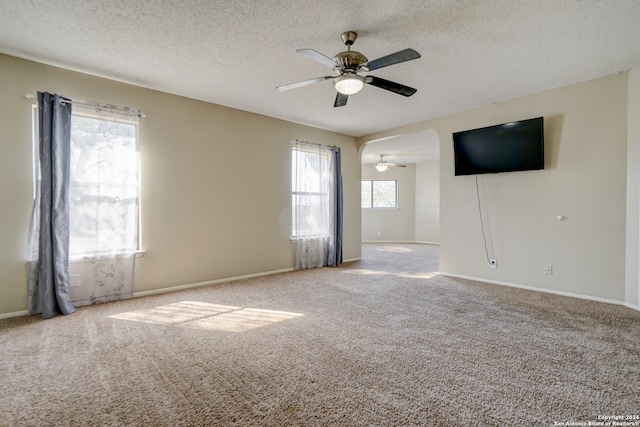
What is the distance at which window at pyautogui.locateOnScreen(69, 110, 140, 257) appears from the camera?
3.43 metres

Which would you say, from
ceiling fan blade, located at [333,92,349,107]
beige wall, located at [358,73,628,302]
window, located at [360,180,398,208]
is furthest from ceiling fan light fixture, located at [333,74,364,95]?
window, located at [360,180,398,208]

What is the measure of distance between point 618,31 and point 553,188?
6.22 feet

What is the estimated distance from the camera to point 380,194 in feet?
34.0

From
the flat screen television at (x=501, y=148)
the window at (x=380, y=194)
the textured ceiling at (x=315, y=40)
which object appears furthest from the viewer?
the window at (x=380, y=194)

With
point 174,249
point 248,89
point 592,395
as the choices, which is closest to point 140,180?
point 174,249

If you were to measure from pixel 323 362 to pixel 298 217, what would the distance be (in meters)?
3.48

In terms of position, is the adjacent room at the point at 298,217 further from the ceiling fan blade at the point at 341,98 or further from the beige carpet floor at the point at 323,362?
the ceiling fan blade at the point at 341,98

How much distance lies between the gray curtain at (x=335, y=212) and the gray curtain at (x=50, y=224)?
3874 millimetres

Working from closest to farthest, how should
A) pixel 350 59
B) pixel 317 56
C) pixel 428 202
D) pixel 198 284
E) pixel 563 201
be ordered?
1. pixel 317 56
2. pixel 350 59
3. pixel 563 201
4. pixel 198 284
5. pixel 428 202

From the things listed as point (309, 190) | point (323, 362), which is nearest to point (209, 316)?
point (323, 362)

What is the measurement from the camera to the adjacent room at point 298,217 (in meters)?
1.93

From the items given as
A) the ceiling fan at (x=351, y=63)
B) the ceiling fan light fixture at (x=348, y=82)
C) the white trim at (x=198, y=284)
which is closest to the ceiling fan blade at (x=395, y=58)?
the ceiling fan at (x=351, y=63)

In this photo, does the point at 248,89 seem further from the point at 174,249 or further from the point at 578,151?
the point at 578,151

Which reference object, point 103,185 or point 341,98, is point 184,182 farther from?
point 341,98
